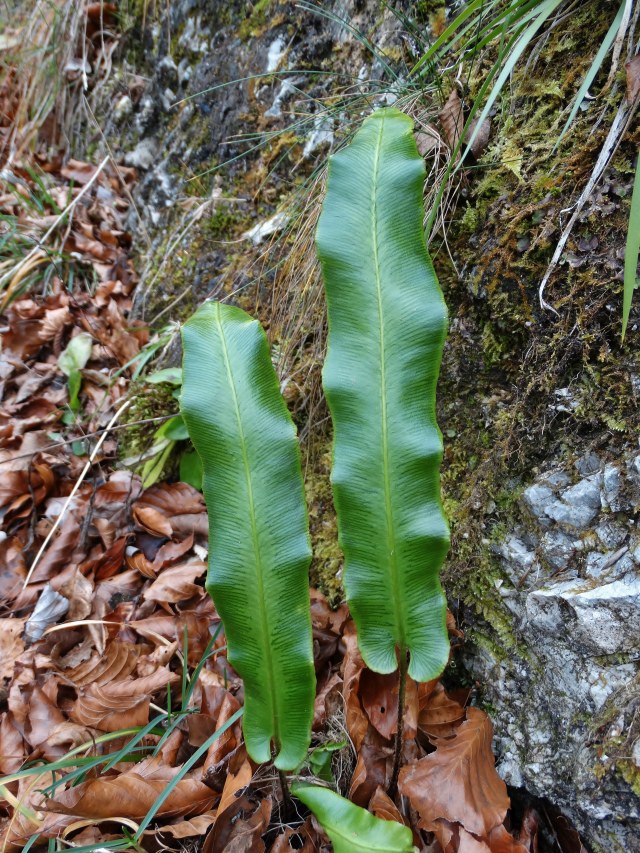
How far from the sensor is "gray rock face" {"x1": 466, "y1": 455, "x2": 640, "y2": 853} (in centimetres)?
83

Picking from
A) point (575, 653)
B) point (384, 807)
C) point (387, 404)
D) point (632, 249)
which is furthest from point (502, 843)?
point (632, 249)

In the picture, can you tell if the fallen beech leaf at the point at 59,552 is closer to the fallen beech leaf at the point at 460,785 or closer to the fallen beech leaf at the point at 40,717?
the fallen beech leaf at the point at 40,717

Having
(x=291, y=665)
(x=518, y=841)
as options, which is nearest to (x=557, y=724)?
(x=518, y=841)

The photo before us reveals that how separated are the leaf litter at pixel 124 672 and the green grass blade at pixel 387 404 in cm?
21

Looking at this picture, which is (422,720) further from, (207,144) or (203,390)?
(207,144)

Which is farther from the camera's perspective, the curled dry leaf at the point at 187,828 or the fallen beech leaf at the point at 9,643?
the fallen beech leaf at the point at 9,643

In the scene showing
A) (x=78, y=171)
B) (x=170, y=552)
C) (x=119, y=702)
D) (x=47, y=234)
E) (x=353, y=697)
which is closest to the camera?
(x=353, y=697)

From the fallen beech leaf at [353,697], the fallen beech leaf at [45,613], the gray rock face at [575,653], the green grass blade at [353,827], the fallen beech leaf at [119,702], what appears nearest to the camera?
the green grass blade at [353,827]

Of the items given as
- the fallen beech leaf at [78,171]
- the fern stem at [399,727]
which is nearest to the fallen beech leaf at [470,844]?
the fern stem at [399,727]

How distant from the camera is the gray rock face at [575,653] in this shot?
2.72 ft

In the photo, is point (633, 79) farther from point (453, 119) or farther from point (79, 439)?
point (79, 439)

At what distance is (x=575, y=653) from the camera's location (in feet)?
2.90

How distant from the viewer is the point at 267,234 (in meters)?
1.52

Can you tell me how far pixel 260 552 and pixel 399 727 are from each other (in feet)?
1.14
